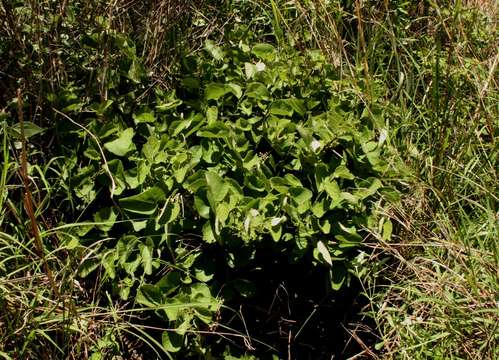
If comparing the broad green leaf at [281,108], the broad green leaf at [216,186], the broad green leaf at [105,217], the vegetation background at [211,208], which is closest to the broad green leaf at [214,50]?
the vegetation background at [211,208]

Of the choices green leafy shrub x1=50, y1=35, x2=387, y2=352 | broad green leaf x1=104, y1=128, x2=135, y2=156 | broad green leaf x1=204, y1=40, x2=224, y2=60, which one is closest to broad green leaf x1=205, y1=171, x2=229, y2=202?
green leafy shrub x1=50, y1=35, x2=387, y2=352

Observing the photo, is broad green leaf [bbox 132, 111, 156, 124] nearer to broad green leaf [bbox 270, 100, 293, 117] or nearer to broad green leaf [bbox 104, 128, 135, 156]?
broad green leaf [bbox 104, 128, 135, 156]

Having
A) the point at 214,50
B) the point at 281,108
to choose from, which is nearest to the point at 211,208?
the point at 281,108

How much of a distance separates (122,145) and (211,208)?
14.5 inches

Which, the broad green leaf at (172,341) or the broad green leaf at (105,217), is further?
the broad green leaf at (105,217)

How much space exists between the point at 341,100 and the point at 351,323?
0.76 meters

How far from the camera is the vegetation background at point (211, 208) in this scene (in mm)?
1927

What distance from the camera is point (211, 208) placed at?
6.09 feet

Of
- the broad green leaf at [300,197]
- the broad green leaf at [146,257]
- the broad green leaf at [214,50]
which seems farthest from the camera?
the broad green leaf at [214,50]

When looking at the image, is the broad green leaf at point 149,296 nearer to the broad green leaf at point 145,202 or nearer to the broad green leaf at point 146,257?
the broad green leaf at point 146,257

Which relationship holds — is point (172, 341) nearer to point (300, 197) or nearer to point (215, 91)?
point (300, 197)

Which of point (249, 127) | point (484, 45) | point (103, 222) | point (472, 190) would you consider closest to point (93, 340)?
point (103, 222)

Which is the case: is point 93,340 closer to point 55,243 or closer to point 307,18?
point 55,243

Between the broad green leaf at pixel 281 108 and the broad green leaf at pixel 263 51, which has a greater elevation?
the broad green leaf at pixel 263 51
